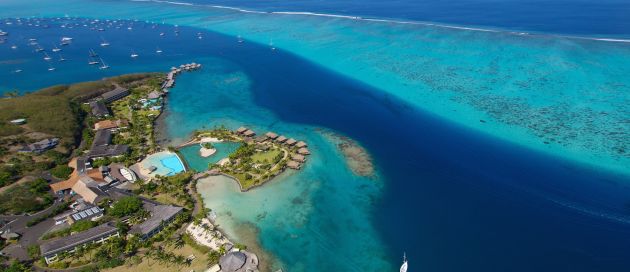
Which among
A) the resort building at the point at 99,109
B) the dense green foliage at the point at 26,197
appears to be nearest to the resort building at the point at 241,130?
the dense green foliage at the point at 26,197

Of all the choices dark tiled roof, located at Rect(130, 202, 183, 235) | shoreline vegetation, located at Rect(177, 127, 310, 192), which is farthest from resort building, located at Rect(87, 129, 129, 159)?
dark tiled roof, located at Rect(130, 202, 183, 235)

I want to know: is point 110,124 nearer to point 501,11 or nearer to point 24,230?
point 24,230

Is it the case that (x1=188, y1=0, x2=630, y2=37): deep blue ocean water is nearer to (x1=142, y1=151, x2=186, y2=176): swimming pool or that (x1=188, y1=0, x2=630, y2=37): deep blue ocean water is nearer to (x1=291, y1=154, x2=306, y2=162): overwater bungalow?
(x1=291, y1=154, x2=306, y2=162): overwater bungalow

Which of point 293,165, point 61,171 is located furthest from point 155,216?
point 61,171

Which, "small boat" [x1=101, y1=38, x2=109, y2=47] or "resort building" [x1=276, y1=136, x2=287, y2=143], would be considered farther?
"small boat" [x1=101, y1=38, x2=109, y2=47]

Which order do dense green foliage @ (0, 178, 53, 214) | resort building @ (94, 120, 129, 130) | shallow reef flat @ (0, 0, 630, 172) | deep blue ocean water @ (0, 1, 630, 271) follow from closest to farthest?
deep blue ocean water @ (0, 1, 630, 271)
dense green foliage @ (0, 178, 53, 214)
shallow reef flat @ (0, 0, 630, 172)
resort building @ (94, 120, 129, 130)

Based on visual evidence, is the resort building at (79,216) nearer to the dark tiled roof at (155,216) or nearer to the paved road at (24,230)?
the paved road at (24,230)
